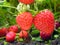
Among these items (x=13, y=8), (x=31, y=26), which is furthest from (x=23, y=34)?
(x=13, y=8)

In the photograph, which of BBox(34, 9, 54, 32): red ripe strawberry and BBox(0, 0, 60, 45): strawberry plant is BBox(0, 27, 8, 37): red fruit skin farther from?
BBox(34, 9, 54, 32): red ripe strawberry

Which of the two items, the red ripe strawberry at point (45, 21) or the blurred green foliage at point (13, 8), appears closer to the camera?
the red ripe strawberry at point (45, 21)

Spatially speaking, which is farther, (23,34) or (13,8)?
(13,8)

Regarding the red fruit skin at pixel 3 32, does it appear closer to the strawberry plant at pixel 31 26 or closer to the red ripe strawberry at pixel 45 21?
the strawberry plant at pixel 31 26

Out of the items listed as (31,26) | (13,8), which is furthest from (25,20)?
(13,8)

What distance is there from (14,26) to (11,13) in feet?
0.30

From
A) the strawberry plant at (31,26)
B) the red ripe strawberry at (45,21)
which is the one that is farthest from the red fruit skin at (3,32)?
the red ripe strawberry at (45,21)

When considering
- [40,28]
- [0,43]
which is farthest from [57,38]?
[0,43]

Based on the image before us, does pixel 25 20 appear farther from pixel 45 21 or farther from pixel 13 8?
pixel 13 8

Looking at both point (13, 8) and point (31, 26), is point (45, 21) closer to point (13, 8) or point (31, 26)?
point (31, 26)

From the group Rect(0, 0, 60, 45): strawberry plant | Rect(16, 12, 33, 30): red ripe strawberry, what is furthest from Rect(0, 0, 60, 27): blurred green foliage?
Rect(16, 12, 33, 30): red ripe strawberry

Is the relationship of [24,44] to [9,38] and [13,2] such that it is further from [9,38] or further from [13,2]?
[13,2]

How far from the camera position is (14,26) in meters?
0.75

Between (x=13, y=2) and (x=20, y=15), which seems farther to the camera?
(x=13, y=2)
